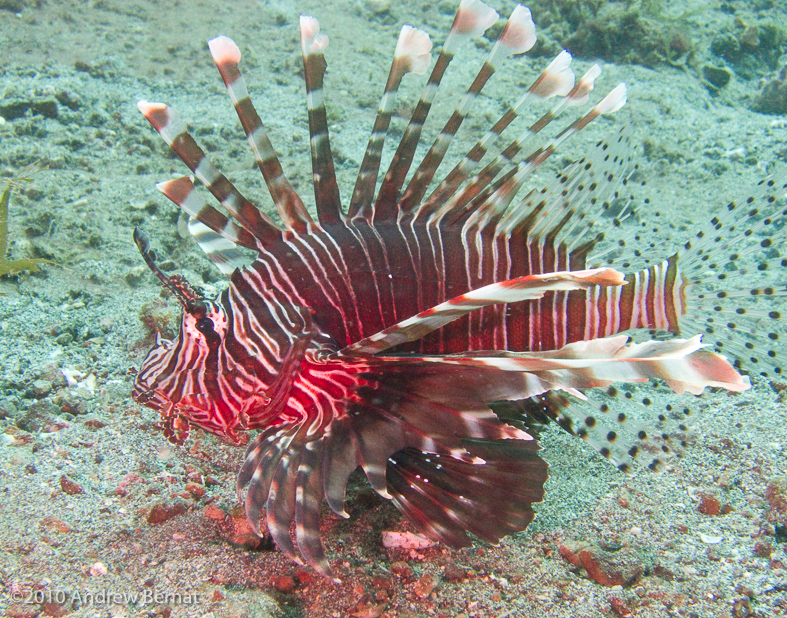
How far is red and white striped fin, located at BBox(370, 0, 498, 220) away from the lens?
92.7 inches

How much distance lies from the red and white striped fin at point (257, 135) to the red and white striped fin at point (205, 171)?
12 centimetres

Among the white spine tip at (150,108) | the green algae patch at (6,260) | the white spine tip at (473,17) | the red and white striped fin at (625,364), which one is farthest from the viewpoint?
the green algae patch at (6,260)

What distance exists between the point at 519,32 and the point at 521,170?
25.2 inches

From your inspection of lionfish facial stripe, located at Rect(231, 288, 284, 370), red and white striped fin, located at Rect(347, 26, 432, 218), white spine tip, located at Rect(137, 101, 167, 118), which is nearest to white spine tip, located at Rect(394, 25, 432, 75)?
red and white striped fin, located at Rect(347, 26, 432, 218)

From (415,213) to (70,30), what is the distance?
9.32 m

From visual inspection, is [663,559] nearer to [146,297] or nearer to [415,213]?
[415,213]

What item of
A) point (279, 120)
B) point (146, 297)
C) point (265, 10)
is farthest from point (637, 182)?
point (265, 10)

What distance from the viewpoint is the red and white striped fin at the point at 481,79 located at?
2359mm

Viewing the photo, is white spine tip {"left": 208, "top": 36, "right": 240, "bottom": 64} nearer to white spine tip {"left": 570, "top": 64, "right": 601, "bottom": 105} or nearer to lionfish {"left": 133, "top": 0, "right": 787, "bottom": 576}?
lionfish {"left": 133, "top": 0, "right": 787, "bottom": 576}

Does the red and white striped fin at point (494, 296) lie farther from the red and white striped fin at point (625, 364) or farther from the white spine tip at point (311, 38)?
the white spine tip at point (311, 38)

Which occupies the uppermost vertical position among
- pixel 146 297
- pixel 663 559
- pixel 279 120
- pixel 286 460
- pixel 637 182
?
pixel 279 120

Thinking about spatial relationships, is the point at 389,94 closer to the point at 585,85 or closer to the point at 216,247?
the point at 585,85

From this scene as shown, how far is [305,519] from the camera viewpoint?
1.85 meters

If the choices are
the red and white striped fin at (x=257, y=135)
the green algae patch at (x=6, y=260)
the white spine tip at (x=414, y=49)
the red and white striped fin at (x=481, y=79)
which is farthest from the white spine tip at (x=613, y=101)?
the green algae patch at (x=6, y=260)
